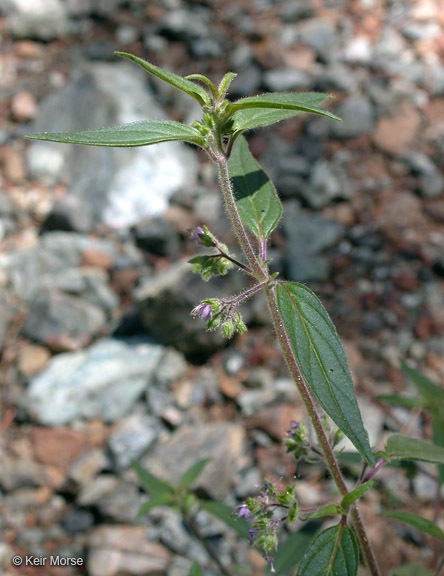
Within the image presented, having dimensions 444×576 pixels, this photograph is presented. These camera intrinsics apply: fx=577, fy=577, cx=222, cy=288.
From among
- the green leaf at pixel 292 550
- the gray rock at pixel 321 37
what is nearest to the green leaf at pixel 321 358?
→ the green leaf at pixel 292 550

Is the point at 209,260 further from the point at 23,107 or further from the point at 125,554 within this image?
the point at 23,107

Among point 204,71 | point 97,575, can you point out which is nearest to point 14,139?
point 204,71

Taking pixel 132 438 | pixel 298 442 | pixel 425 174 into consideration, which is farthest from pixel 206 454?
pixel 425 174

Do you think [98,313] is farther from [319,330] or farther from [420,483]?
[319,330]

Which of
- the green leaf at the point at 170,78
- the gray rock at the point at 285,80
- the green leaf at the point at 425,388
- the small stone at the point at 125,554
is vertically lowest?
the small stone at the point at 125,554

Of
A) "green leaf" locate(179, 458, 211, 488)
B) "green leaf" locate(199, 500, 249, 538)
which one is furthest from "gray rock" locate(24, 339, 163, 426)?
"green leaf" locate(199, 500, 249, 538)

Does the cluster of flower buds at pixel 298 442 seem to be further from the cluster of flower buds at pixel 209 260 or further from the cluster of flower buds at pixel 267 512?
the cluster of flower buds at pixel 209 260

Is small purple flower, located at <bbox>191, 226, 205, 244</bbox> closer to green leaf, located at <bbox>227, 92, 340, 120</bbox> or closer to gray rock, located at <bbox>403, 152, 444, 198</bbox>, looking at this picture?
green leaf, located at <bbox>227, 92, 340, 120</bbox>
